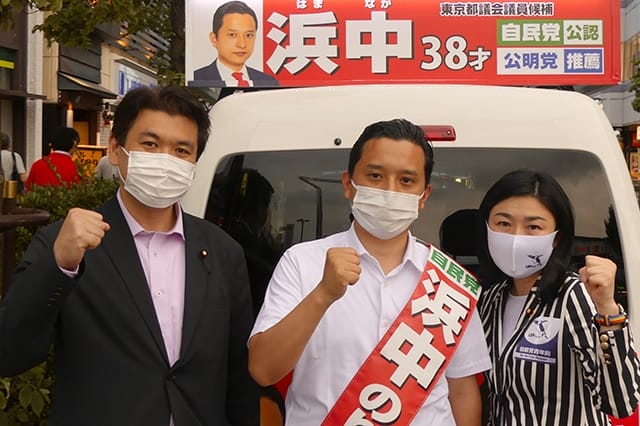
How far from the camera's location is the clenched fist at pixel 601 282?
192 cm

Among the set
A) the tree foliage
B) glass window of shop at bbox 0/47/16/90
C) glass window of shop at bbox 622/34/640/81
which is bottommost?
the tree foliage

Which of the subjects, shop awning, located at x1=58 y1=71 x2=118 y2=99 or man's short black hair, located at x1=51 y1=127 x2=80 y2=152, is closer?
man's short black hair, located at x1=51 y1=127 x2=80 y2=152

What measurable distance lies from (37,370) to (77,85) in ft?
56.3

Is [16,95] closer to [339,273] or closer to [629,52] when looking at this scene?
[339,273]

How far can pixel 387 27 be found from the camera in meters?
3.45

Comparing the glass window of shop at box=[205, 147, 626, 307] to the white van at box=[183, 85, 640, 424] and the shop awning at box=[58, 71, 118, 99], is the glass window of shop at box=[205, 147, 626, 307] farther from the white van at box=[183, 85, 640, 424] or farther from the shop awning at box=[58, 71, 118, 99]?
the shop awning at box=[58, 71, 118, 99]

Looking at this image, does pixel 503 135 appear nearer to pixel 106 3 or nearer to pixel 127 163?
pixel 127 163

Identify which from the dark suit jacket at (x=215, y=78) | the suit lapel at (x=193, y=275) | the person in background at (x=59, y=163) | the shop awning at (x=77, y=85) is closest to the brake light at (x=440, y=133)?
the suit lapel at (x=193, y=275)

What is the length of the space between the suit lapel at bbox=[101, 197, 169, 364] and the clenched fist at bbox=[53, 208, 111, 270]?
207mm

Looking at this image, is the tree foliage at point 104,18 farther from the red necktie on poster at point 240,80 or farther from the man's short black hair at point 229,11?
the red necktie on poster at point 240,80

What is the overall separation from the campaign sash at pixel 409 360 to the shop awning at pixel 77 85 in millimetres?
17979

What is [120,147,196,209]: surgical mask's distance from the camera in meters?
2.12

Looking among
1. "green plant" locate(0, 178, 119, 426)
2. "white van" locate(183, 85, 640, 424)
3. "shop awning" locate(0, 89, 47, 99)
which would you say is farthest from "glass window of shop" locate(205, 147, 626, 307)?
"shop awning" locate(0, 89, 47, 99)

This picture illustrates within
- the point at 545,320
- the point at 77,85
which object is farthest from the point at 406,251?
the point at 77,85
